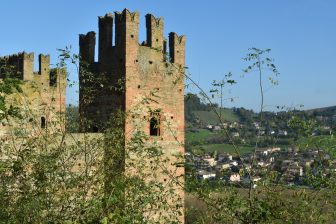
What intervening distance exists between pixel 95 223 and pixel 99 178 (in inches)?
71.1

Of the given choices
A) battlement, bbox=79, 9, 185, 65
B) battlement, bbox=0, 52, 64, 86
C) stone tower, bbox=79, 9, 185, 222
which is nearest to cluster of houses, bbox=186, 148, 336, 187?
stone tower, bbox=79, 9, 185, 222

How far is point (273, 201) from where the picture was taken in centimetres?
834

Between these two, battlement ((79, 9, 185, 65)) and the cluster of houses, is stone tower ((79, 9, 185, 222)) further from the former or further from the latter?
the cluster of houses

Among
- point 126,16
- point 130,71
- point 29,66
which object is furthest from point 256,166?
point 29,66

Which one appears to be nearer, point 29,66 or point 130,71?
point 130,71

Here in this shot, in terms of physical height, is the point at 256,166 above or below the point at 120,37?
below

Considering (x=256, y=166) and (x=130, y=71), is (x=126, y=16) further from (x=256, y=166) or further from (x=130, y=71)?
(x=256, y=166)

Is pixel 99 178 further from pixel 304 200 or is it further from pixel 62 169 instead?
pixel 304 200

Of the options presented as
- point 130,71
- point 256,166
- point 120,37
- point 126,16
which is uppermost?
point 126,16

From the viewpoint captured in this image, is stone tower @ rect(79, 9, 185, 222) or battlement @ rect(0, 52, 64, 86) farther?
battlement @ rect(0, 52, 64, 86)

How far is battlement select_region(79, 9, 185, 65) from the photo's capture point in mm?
17297

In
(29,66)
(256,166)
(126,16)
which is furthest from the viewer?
(29,66)

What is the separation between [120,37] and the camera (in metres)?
17.4

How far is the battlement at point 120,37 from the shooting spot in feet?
56.7
